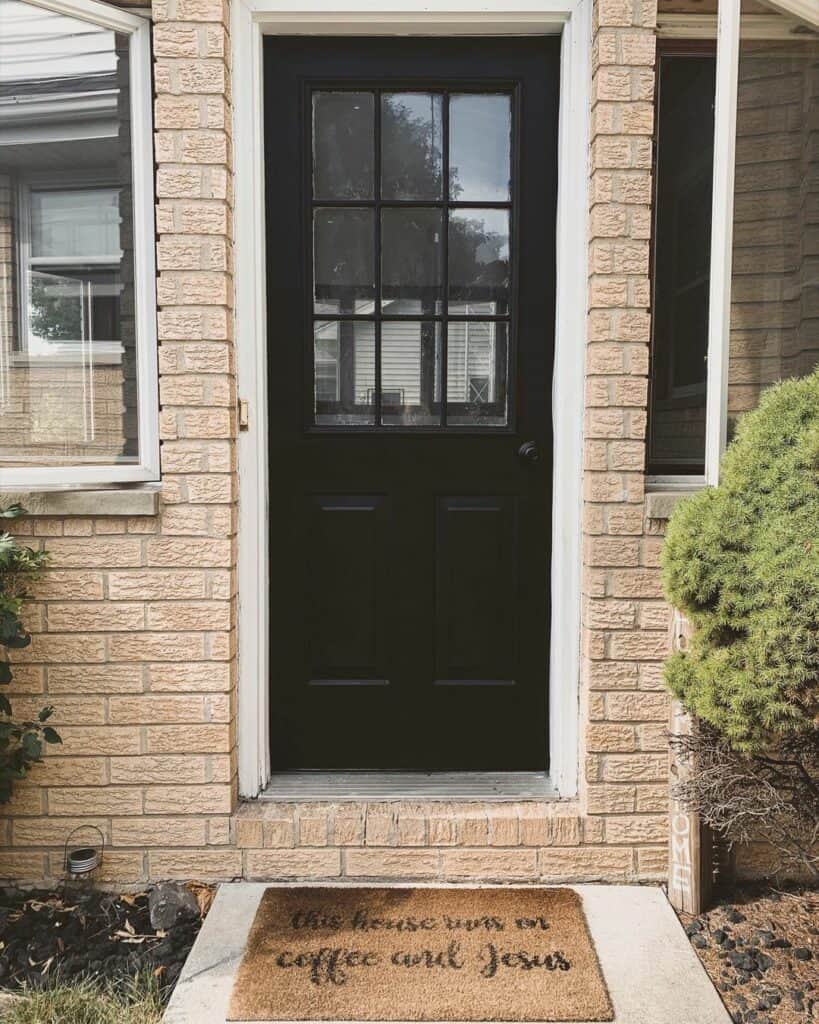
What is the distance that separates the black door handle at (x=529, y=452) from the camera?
2.88m

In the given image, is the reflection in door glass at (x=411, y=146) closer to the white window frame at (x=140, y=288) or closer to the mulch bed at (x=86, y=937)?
the white window frame at (x=140, y=288)

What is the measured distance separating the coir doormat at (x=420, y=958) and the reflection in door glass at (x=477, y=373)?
1.52 metres

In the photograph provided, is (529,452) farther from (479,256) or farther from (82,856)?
(82,856)

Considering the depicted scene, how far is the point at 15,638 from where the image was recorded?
2.45m

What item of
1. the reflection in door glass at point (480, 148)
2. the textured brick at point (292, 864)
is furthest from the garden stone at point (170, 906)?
the reflection in door glass at point (480, 148)

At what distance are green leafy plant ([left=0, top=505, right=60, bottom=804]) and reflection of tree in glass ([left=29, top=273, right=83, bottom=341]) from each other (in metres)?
0.55

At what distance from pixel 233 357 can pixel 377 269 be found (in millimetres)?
581

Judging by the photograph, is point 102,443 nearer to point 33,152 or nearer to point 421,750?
point 33,152

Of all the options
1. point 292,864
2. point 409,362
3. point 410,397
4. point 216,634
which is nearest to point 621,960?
point 292,864

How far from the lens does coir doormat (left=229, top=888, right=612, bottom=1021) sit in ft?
6.98

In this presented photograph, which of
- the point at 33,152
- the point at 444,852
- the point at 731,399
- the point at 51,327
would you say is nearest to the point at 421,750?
the point at 444,852

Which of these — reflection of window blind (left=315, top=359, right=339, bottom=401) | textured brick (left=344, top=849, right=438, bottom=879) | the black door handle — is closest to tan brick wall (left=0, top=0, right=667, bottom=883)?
textured brick (left=344, top=849, right=438, bottom=879)

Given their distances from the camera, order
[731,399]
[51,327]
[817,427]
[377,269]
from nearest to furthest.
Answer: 1. [817,427]
2. [731,399]
3. [51,327]
4. [377,269]

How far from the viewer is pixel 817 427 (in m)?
1.93
